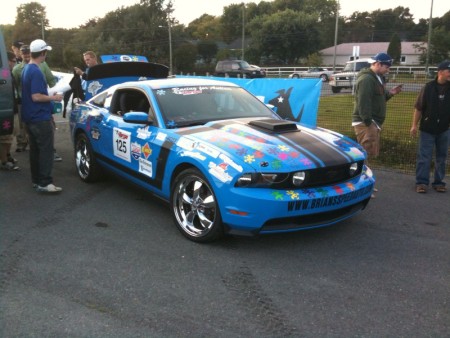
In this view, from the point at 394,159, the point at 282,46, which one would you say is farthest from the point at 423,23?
the point at 394,159

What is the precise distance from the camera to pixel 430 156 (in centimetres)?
596

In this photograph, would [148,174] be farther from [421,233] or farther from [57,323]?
[421,233]

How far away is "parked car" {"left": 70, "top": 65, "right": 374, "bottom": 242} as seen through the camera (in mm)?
3717

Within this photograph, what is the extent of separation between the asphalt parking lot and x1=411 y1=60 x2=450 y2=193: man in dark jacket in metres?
0.80

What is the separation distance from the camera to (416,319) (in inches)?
114

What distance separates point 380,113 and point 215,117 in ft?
7.65

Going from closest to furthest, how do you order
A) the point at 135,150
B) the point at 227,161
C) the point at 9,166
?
the point at 227,161 < the point at 135,150 < the point at 9,166

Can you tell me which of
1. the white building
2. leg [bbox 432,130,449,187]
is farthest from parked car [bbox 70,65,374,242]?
the white building

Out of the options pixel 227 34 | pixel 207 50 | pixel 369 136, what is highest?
pixel 227 34

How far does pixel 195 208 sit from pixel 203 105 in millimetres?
1359

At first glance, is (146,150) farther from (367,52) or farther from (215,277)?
(367,52)

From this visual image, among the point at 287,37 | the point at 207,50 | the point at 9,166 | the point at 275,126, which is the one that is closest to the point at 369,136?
the point at 275,126

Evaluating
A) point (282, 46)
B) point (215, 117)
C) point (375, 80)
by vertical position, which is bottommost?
point (215, 117)

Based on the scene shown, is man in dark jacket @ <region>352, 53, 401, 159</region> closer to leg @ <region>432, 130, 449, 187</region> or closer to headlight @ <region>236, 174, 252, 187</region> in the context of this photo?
leg @ <region>432, 130, 449, 187</region>
